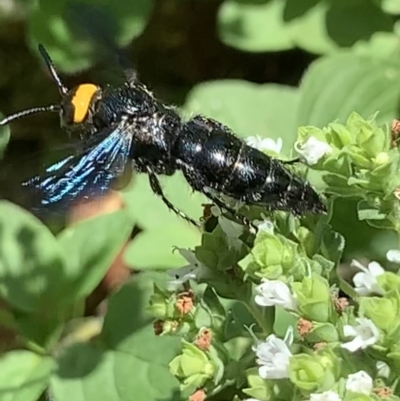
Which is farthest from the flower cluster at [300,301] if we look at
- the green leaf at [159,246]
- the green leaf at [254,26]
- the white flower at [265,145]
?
the green leaf at [254,26]

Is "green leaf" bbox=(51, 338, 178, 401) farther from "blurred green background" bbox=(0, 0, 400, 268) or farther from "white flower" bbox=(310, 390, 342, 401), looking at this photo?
"white flower" bbox=(310, 390, 342, 401)

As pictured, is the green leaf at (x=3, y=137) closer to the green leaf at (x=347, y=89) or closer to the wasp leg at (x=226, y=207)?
the wasp leg at (x=226, y=207)

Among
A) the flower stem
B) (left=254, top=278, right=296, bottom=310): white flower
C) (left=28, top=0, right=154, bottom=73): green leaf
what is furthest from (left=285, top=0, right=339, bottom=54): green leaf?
(left=254, top=278, right=296, bottom=310): white flower

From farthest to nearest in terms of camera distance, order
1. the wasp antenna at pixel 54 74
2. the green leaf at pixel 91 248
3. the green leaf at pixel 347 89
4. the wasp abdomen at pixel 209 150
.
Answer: the green leaf at pixel 347 89
the green leaf at pixel 91 248
the wasp antenna at pixel 54 74
the wasp abdomen at pixel 209 150

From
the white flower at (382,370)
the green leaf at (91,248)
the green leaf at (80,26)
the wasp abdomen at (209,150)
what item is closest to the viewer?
the white flower at (382,370)

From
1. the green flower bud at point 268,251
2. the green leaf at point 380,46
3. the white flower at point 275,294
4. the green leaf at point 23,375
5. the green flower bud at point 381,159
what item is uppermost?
the green flower bud at point 381,159

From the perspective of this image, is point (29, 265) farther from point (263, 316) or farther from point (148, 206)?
point (263, 316)
